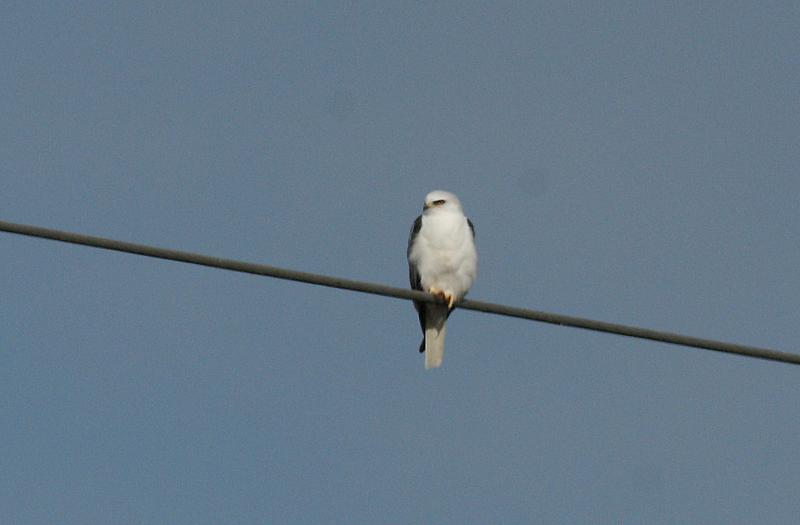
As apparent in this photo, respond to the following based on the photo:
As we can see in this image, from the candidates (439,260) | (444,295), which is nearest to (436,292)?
(444,295)

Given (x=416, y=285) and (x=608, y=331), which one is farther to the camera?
(x=416, y=285)

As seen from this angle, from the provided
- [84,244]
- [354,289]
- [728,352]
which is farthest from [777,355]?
[84,244]

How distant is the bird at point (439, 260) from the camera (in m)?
11.4

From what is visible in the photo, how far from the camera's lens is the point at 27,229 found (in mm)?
6633

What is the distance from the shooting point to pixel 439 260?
449 inches

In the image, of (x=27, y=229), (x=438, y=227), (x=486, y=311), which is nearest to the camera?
(x=27, y=229)

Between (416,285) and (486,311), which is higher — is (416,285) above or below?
above

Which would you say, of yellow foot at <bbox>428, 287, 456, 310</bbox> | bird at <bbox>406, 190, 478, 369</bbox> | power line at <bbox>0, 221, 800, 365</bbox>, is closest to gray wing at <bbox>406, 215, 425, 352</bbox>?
bird at <bbox>406, 190, 478, 369</bbox>

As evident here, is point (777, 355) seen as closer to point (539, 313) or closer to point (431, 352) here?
Answer: point (539, 313)

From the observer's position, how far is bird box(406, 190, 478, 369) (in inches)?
449

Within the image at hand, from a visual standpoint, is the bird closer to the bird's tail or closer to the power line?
the bird's tail

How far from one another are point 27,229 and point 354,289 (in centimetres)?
155

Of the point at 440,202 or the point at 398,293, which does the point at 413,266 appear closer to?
the point at 440,202

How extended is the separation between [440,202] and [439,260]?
0.80 metres
